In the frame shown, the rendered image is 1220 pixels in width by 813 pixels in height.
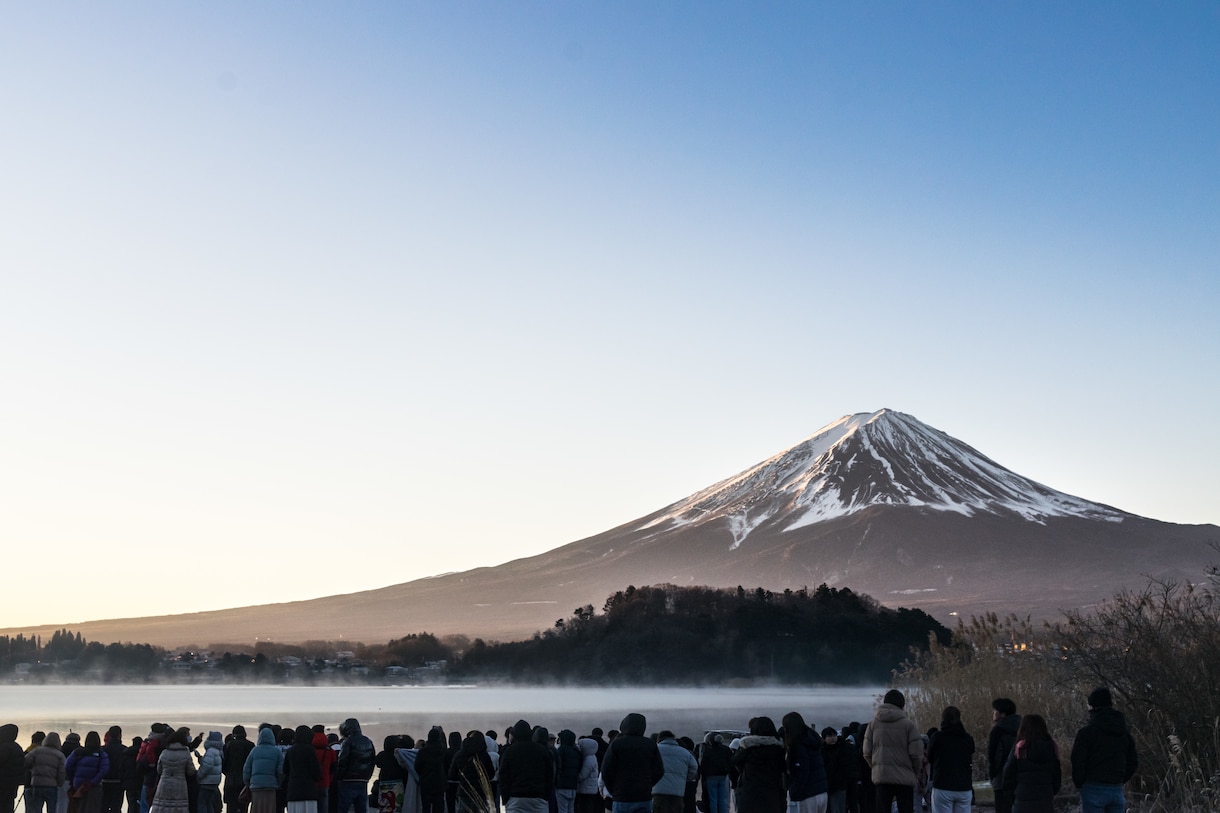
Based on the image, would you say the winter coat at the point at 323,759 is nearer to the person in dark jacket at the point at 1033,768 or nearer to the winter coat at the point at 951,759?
the winter coat at the point at 951,759

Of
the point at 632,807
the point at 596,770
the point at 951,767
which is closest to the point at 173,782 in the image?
the point at 596,770

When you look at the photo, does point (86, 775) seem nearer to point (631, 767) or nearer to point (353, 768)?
point (353, 768)

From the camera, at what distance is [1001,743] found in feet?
36.9

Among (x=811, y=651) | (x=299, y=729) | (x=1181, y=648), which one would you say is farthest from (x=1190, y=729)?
(x=811, y=651)

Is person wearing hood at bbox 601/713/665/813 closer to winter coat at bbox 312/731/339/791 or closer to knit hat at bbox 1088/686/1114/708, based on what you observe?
winter coat at bbox 312/731/339/791

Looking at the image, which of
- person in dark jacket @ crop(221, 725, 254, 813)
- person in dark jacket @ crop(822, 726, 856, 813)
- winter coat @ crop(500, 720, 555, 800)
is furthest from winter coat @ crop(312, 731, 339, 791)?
person in dark jacket @ crop(822, 726, 856, 813)

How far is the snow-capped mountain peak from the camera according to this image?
15675cm

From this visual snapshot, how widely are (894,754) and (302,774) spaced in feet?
16.7

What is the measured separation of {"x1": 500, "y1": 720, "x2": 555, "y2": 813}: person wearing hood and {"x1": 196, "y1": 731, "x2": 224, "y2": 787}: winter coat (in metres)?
3.70

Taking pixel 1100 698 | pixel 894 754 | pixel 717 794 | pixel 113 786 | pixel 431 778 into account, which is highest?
pixel 1100 698

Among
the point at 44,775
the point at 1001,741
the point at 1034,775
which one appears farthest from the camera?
the point at 44,775

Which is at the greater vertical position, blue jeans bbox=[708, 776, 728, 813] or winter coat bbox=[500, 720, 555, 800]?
winter coat bbox=[500, 720, 555, 800]

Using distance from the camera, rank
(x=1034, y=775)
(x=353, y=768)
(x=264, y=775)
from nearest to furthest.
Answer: (x=1034, y=775), (x=264, y=775), (x=353, y=768)

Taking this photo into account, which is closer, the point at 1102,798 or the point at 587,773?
the point at 1102,798
